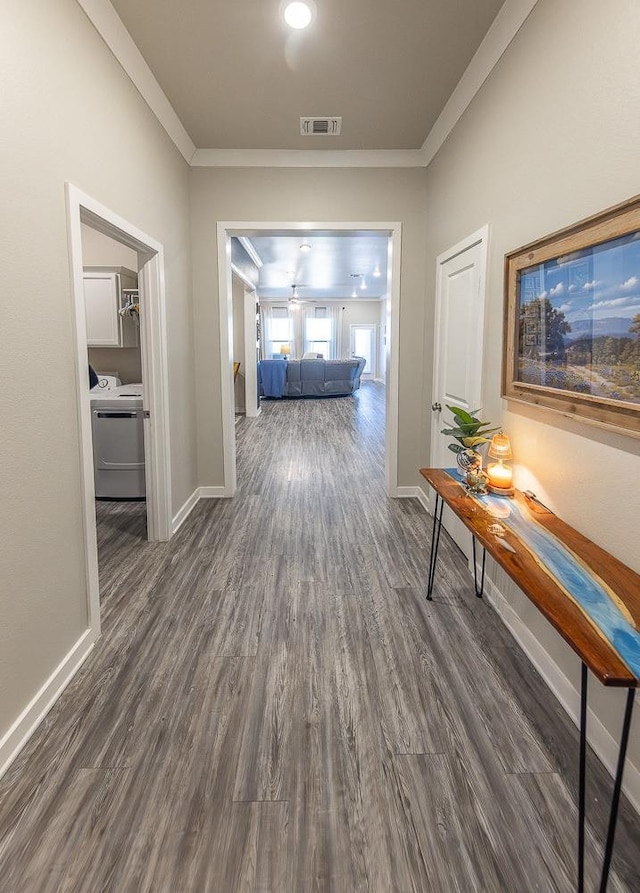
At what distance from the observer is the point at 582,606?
1226mm

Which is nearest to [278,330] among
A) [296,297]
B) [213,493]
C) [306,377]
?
[296,297]

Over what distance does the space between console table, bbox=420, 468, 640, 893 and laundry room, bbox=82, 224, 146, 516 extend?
2753mm

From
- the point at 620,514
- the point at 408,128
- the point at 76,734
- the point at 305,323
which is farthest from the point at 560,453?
the point at 305,323

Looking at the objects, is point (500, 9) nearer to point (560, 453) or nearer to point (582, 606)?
point (560, 453)

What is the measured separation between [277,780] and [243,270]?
6.75m

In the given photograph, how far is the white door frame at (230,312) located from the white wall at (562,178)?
123 centimetres

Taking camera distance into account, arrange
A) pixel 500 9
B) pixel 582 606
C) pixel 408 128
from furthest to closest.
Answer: pixel 408 128, pixel 500 9, pixel 582 606

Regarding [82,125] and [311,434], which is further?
[311,434]

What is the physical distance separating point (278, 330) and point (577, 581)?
14.6 m

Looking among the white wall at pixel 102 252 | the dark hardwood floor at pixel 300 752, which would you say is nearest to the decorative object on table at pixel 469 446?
the dark hardwood floor at pixel 300 752

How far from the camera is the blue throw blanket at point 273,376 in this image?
1084 cm

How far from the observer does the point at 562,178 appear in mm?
1796

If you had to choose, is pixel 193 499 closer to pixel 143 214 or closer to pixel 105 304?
pixel 105 304

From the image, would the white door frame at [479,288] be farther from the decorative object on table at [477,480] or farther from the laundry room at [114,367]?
the laundry room at [114,367]
